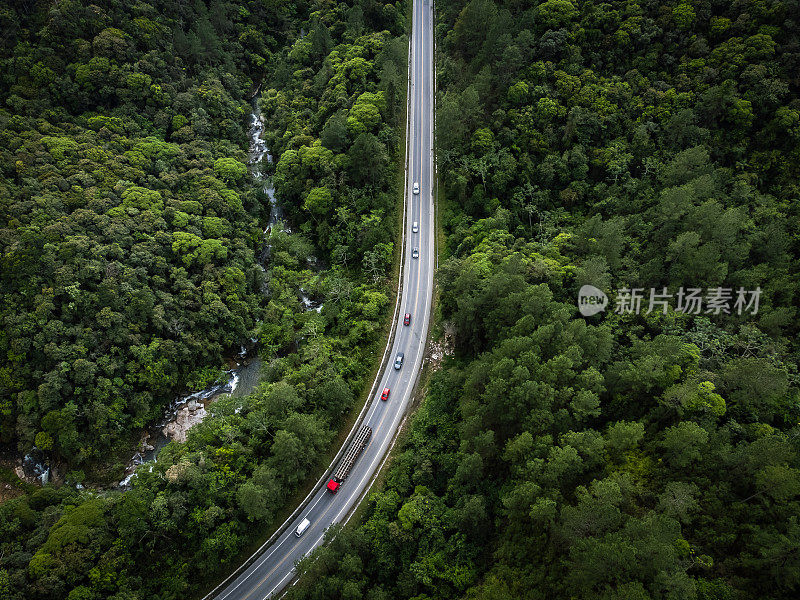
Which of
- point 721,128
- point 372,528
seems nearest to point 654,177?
point 721,128

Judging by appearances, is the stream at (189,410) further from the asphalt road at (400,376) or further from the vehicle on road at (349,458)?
the vehicle on road at (349,458)

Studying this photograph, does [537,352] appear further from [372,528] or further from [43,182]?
[43,182]

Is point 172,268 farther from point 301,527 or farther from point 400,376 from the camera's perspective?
point 301,527

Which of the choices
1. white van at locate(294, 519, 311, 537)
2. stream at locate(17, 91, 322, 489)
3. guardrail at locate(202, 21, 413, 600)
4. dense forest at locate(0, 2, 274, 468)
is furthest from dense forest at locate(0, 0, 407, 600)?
white van at locate(294, 519, 311, 537)

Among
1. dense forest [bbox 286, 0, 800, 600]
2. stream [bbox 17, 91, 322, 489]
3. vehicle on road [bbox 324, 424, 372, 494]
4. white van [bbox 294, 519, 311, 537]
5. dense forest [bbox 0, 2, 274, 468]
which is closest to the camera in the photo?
dense forest [bbox 286, 0, 800, 600]

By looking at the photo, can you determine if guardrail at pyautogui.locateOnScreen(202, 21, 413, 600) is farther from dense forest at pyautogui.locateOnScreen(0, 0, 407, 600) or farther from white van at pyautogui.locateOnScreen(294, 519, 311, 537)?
white van at pyautogui.locateOnScreen(294, 519, 311, 537)

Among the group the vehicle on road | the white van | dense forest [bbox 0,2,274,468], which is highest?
dense forest [bbox 0,2,274,468]

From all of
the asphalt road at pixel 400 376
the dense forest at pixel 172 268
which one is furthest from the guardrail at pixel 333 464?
the dense forest at pixel 172 268
